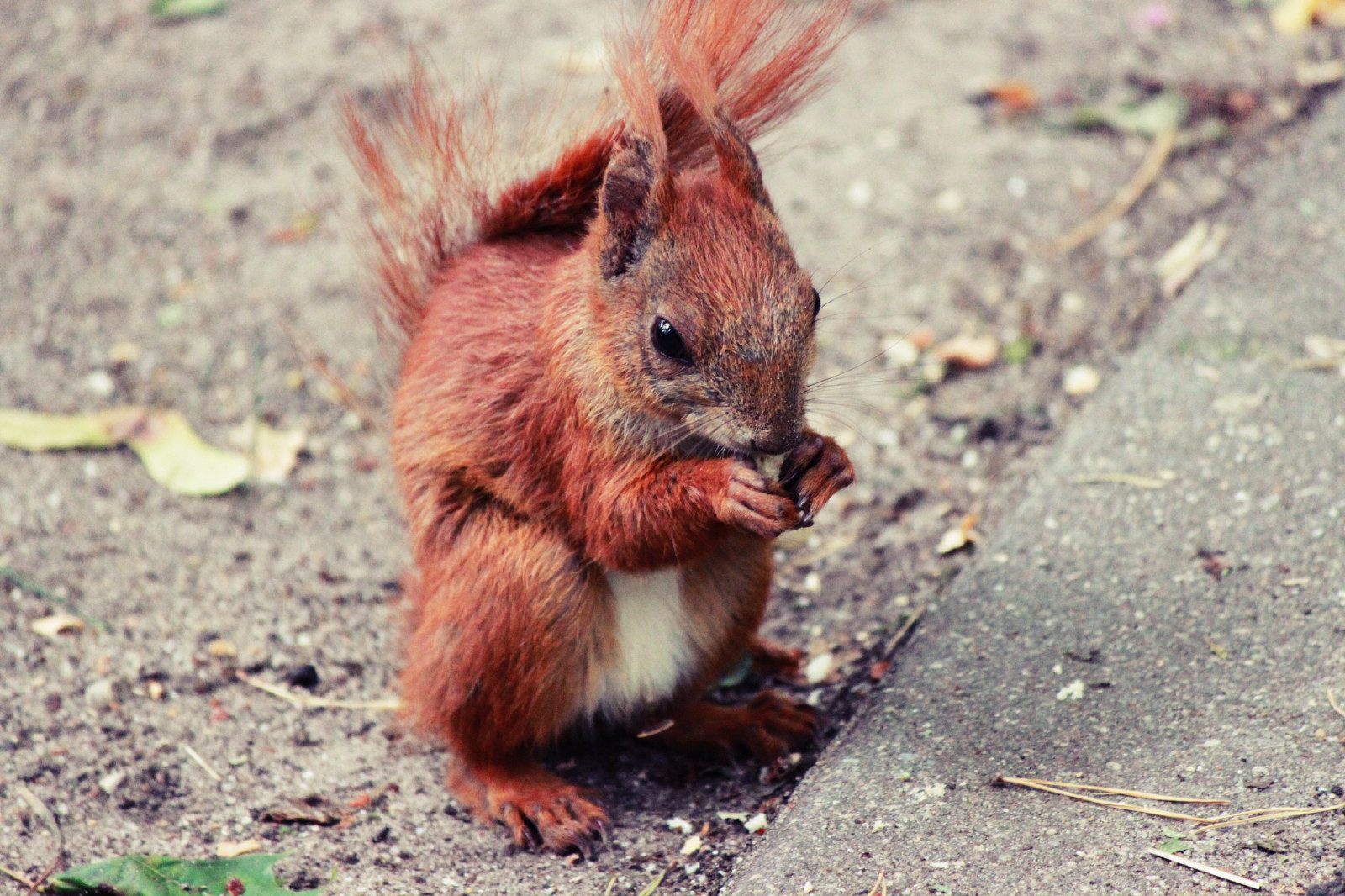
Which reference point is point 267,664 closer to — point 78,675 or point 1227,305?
point 78,675

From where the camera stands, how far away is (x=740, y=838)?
232 centimetres

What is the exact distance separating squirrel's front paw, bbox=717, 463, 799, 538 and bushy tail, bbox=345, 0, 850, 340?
0.55m

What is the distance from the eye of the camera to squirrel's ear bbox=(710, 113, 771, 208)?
2.16 meters

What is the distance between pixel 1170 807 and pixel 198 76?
12.6 ft

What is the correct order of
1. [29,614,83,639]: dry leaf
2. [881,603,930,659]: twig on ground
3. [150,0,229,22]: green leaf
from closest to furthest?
[881,603,930,659]: twig on ground
[29,614,83,639]: dry leaf
[150,0,229,22]: green leaf

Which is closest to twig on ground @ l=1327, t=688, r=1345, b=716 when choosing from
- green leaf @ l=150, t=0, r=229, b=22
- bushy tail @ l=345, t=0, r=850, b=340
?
bushy tail @ l=345, t=0, r=850, b=340

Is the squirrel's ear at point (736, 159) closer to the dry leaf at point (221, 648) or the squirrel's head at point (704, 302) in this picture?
the squirrel's head at point (704, 302)

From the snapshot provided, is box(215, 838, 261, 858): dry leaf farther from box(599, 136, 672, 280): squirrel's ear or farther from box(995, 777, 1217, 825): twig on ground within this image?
box(995, 777, 1217, 825): twig on ground

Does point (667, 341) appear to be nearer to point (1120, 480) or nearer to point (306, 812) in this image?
point (306, 812)

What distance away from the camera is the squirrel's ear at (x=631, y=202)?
213 cm

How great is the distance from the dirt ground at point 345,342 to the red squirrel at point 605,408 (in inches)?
5.9

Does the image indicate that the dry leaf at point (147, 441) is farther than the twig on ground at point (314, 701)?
Yes

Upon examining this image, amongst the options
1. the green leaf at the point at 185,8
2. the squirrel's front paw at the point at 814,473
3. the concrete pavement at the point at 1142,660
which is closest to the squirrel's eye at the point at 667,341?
the squirrel's front paw at the point at 814,473

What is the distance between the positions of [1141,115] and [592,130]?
92.7 inches
